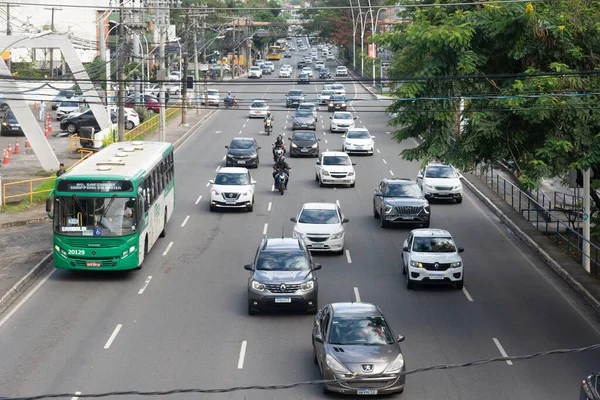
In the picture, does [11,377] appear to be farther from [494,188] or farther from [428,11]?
[494,188]

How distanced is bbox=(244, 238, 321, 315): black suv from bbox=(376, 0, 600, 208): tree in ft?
13.2

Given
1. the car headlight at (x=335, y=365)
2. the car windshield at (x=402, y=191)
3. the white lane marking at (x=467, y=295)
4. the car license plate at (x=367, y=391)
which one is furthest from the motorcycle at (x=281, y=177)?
the car license plate at (x=367, y=391)

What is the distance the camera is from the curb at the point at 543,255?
82.3 feet

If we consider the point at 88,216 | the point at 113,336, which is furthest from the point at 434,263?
the point at 88,216

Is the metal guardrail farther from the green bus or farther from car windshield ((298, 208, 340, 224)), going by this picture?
the green bus

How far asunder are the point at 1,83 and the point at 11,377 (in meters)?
29.5

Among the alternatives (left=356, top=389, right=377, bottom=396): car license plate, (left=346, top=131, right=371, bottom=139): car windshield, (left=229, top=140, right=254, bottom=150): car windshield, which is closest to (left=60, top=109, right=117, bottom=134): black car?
(left=229, top=140, right=254, bottom=150): car windshield

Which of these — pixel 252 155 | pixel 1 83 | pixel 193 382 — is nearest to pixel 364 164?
pixel 252 155

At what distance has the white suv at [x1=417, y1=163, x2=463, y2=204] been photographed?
39750mm

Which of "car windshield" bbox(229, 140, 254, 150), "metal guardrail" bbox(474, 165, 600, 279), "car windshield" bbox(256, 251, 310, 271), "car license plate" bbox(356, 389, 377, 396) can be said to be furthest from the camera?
"car windshield" bbox(229, 140, 254, 150)

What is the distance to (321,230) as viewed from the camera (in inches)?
1192

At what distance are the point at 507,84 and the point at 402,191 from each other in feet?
42.9

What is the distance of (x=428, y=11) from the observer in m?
24.1

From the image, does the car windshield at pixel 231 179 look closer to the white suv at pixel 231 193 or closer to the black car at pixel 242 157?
the white suv at pixel 231 193
